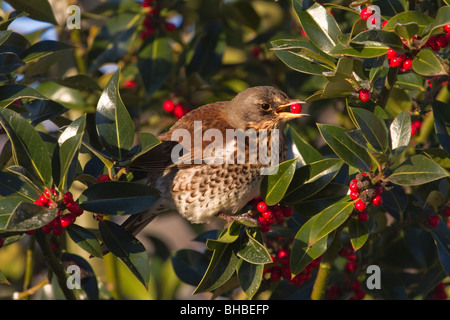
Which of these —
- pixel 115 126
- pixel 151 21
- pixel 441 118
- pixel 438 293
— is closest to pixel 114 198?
pixel 115 126

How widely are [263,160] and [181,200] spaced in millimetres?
446

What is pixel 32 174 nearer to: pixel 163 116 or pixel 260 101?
pixel 260 101

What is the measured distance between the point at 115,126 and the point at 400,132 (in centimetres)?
107

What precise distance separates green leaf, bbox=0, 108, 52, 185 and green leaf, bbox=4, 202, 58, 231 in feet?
0.55

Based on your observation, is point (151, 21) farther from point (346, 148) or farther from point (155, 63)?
point (346, 148)

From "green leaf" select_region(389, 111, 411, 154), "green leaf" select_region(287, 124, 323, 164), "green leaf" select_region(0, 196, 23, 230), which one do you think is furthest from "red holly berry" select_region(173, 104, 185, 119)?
"green leaf" select_region(389, 111, 411, 154)

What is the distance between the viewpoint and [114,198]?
225 centimetres

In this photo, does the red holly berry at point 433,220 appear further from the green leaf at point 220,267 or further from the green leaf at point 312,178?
the green leaf at point 220,267

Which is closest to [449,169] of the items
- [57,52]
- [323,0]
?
[323,0]

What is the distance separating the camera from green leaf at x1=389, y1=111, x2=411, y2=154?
2148mm

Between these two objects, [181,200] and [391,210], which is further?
[181,200]

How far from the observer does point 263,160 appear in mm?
2977

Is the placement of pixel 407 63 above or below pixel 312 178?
above
